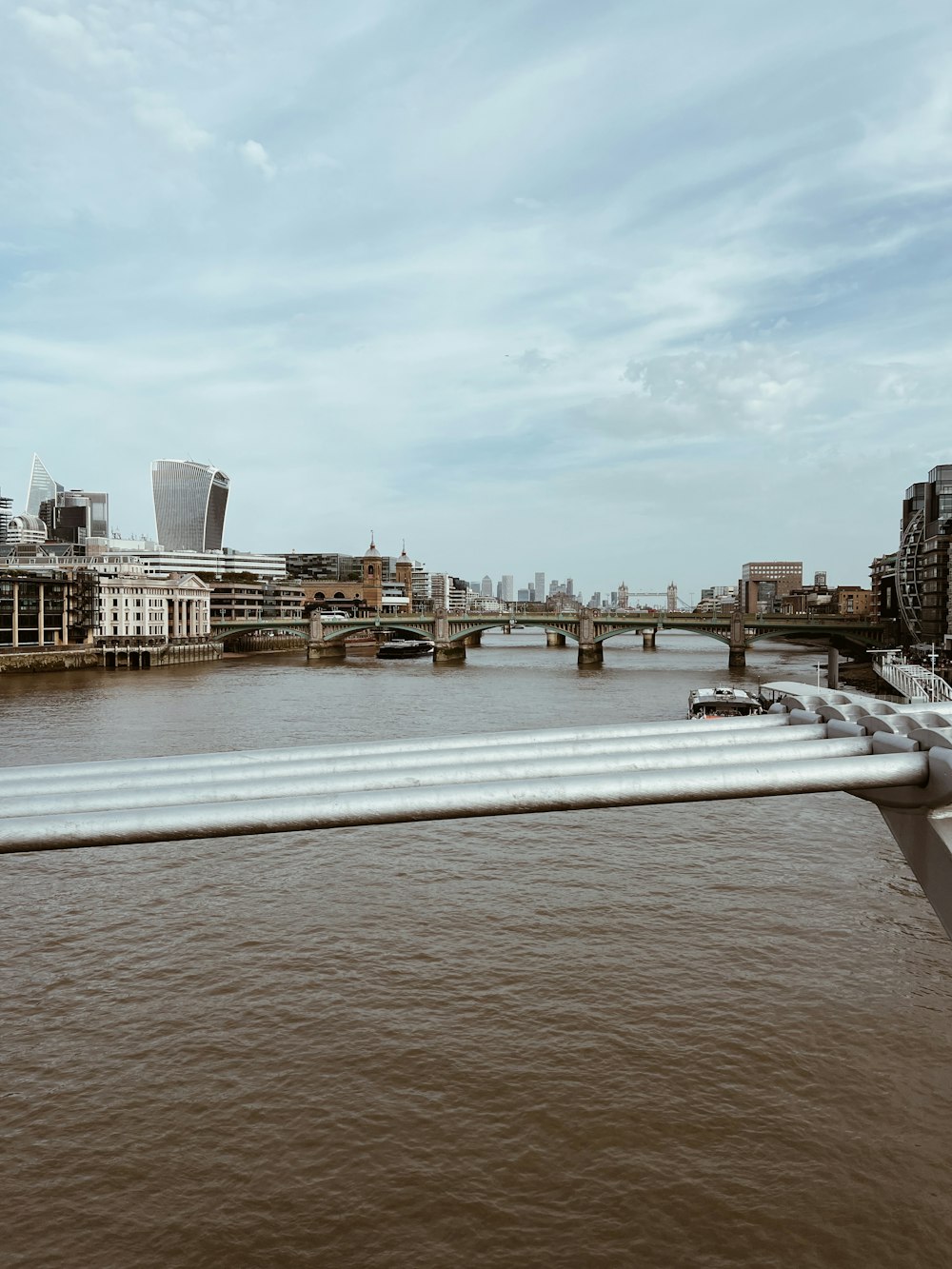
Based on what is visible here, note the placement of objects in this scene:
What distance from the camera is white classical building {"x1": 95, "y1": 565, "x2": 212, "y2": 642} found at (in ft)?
214

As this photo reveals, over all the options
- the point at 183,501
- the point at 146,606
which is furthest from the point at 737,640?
the point at 183,501

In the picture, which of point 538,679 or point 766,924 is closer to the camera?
point 766,924

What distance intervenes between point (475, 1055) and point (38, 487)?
19390 cm

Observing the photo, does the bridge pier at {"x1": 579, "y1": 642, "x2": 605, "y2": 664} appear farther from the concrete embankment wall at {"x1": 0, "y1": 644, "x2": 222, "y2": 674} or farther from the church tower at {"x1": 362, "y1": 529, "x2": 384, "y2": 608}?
the church tower at {"x1": 362, "y1": 529, "x2": 384, "y2": 608}

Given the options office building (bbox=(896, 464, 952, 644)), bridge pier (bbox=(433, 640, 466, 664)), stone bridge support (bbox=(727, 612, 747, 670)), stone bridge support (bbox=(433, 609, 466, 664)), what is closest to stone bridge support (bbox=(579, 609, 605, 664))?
stone bridge support (bbox=(727, 612, 747, 670))

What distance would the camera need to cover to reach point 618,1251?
549cm

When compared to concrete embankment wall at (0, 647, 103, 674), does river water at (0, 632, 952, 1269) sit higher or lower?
lower

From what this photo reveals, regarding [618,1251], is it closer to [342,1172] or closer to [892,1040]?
[342,1172]

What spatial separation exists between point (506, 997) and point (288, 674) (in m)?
41.6

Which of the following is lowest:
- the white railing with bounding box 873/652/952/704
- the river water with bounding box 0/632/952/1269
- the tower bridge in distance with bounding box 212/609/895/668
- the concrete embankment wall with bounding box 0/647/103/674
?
the river water with bounding box 0/632/952/1269

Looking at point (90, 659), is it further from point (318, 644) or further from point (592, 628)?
point (592, 628)

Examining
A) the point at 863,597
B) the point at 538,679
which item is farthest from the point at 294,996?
the point at 863,597

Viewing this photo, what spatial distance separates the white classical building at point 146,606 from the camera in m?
65.2

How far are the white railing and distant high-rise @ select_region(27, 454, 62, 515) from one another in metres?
173
